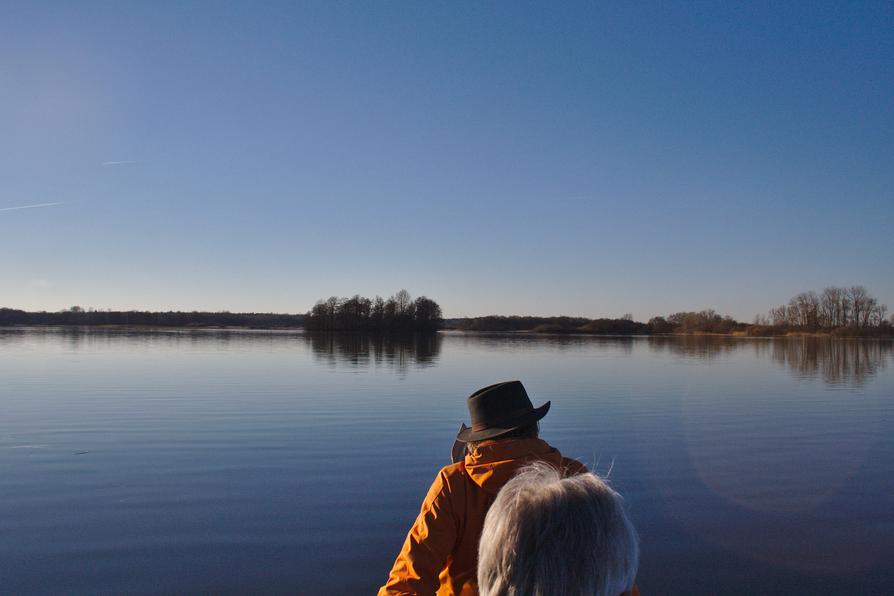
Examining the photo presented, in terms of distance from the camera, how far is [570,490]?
146 cm

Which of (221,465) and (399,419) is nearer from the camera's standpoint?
(221,465)

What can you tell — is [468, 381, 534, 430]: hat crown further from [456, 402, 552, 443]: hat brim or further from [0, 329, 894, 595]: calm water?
[0, 329, 894, 595]: calm water

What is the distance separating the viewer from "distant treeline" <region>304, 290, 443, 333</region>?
→ 350 feet

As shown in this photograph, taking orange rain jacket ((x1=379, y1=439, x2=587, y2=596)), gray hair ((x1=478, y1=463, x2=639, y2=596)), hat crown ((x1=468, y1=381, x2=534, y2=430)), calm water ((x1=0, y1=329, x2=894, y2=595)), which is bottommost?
calm water ((x1=0, y1=329, x2=894, y2=595))

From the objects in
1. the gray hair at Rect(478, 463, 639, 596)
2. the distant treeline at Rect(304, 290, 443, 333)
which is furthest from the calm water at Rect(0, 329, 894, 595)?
the distant treeline at Rect(304, 290, 443, 333)

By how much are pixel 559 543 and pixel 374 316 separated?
350 ft

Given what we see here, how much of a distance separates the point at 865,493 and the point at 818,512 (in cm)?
153

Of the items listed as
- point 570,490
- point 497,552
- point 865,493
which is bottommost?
point 865,493

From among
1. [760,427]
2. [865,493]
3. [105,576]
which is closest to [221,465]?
[105,576]

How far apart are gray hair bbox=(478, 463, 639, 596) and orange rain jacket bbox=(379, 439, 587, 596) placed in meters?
1.00

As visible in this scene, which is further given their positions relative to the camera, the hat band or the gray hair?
the hat band

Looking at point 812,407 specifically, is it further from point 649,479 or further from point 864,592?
point 864,592

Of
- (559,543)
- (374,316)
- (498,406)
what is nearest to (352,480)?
(498,406)

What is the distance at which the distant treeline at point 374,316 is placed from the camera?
106688 mm
